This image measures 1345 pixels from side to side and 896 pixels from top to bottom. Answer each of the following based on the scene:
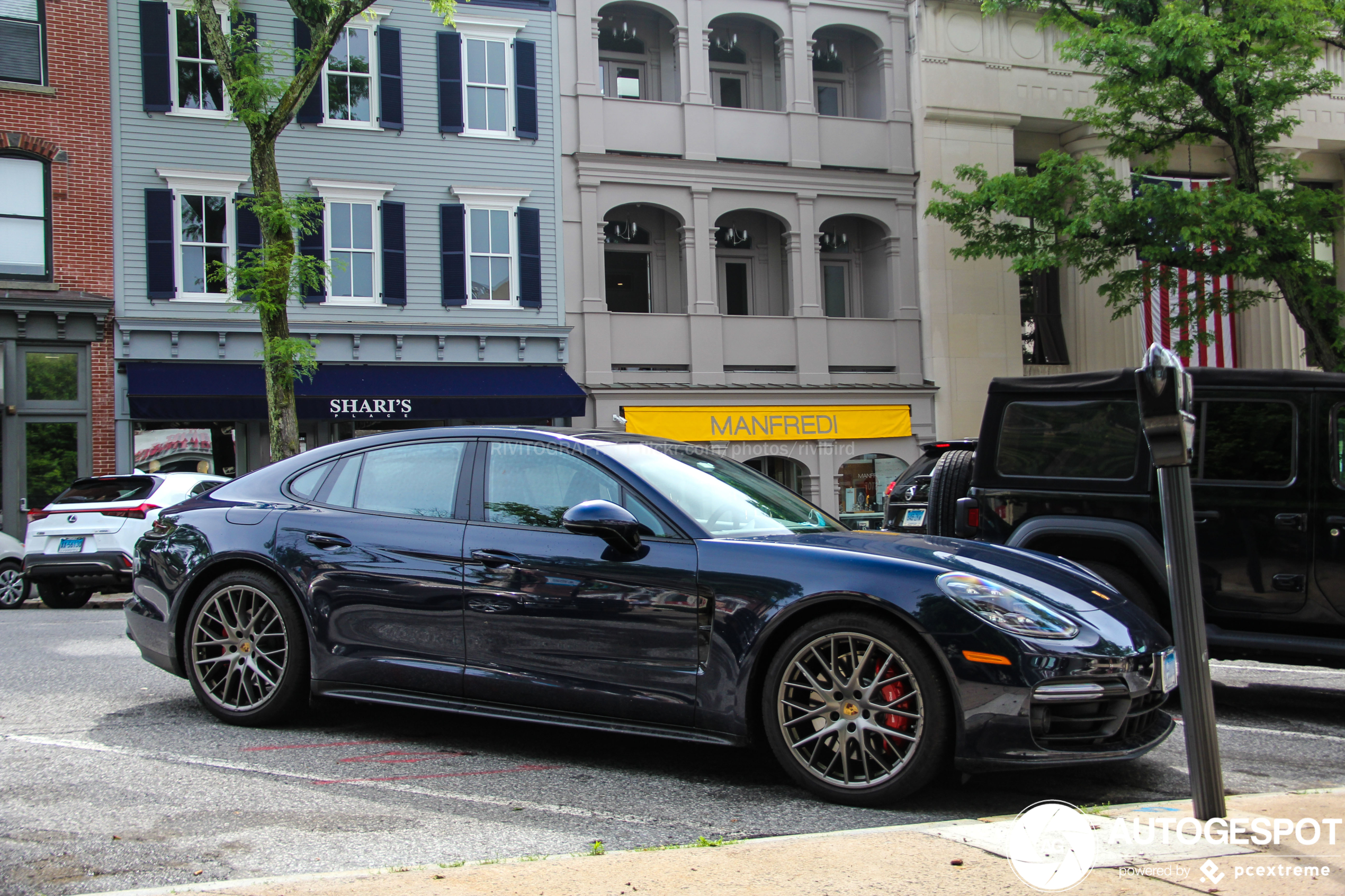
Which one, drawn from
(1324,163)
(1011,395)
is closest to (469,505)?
(1011,395)

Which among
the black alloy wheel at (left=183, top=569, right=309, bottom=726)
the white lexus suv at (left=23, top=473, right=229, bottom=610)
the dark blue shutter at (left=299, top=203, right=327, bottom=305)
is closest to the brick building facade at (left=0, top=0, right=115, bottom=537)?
the dark blue shutter at (left=299, top=203, right=327, bottom=305)

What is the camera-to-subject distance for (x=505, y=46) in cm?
2159

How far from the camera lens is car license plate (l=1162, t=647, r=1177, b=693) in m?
4.41

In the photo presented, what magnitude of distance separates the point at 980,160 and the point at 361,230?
12395 mm

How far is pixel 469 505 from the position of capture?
5.16 m

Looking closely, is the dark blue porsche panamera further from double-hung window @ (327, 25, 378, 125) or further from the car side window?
double-hung window @ (327, 25, 378, 125)

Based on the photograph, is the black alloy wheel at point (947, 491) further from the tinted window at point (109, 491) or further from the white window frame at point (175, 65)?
the white window frame at point (175, 65)

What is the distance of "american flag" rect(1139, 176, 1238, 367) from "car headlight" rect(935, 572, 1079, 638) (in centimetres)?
1661

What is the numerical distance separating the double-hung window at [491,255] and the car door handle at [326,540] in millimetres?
16177

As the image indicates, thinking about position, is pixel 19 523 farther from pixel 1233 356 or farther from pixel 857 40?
pixel 1233 356

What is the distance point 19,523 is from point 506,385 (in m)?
8.22

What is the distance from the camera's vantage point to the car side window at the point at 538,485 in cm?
496

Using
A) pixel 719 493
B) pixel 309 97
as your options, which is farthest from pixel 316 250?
pixel 719 493

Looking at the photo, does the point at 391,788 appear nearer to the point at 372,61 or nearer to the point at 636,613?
the point at 636,613
